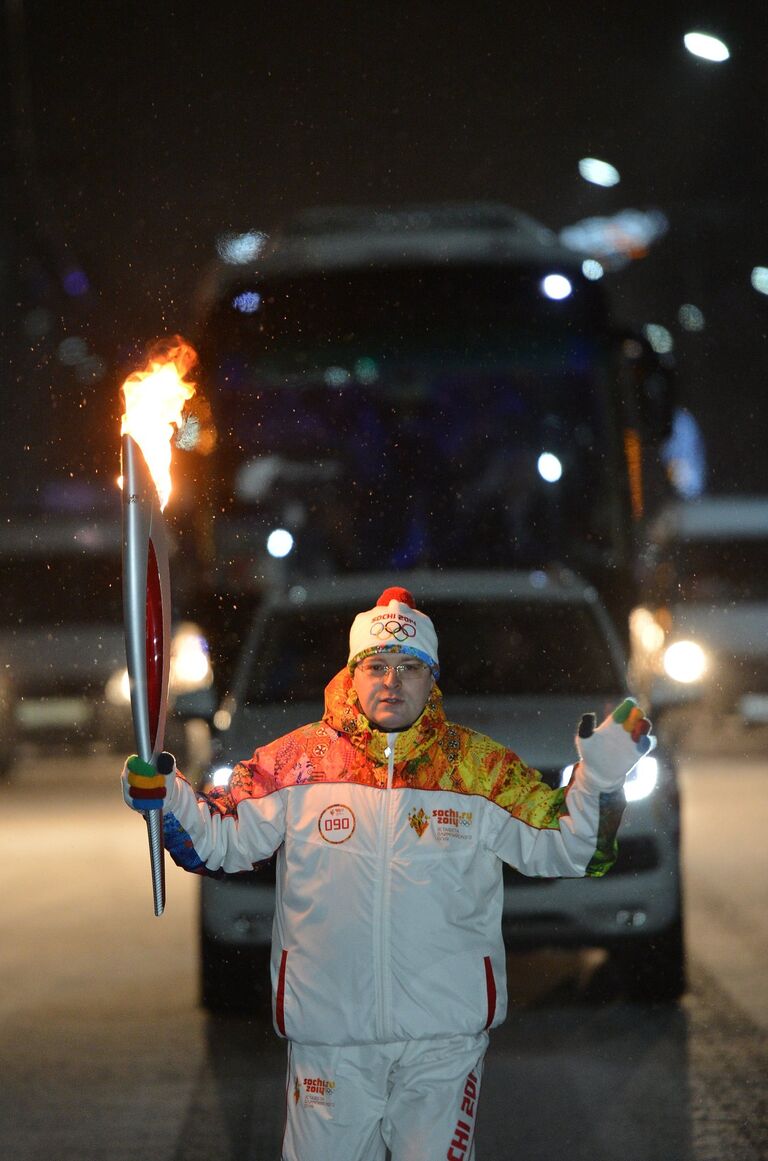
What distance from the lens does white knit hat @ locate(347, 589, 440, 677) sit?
10.3ft

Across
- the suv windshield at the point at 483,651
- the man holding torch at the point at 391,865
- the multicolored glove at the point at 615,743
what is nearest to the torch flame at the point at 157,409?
the man holding torch at the point at 391,865

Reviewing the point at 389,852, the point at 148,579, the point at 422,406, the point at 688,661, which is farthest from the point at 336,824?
the point at 688,661

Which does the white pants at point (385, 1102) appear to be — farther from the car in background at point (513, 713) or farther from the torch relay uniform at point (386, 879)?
the car in background at point (513, 713)

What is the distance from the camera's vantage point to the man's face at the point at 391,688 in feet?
10.1

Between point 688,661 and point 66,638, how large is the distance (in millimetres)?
6782

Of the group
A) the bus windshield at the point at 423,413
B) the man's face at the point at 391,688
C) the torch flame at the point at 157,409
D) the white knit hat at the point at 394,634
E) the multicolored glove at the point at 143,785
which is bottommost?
the multicolored glove at the point at 143,785

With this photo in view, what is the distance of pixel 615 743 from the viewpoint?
285 cm

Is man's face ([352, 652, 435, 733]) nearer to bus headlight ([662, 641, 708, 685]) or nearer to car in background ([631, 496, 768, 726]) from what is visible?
bus headlight ([662, 641, 708, 685])

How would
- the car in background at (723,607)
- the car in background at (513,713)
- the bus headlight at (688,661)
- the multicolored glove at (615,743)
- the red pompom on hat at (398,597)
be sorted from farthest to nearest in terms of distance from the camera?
1. the car in background at (723,607)
2. the bus headlight at (688,661)
3. the car in background at (513,713)
4. the red pompom on hat at (398,597)
5. the multicolored glove at (615,743)

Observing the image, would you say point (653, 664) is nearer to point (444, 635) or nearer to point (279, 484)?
point (444, 635)

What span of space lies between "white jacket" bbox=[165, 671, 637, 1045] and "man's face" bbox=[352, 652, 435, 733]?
0.07 ft

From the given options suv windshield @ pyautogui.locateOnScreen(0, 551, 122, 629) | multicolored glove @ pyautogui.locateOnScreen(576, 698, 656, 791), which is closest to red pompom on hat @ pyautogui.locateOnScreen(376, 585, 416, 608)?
multicolored glove @ pyautogui.locateOnScreen(576, 698, 656, 791)

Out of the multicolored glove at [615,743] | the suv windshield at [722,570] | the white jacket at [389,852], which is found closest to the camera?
the multicolored glove at [615,743]

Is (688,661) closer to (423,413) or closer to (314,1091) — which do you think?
(423,413)
